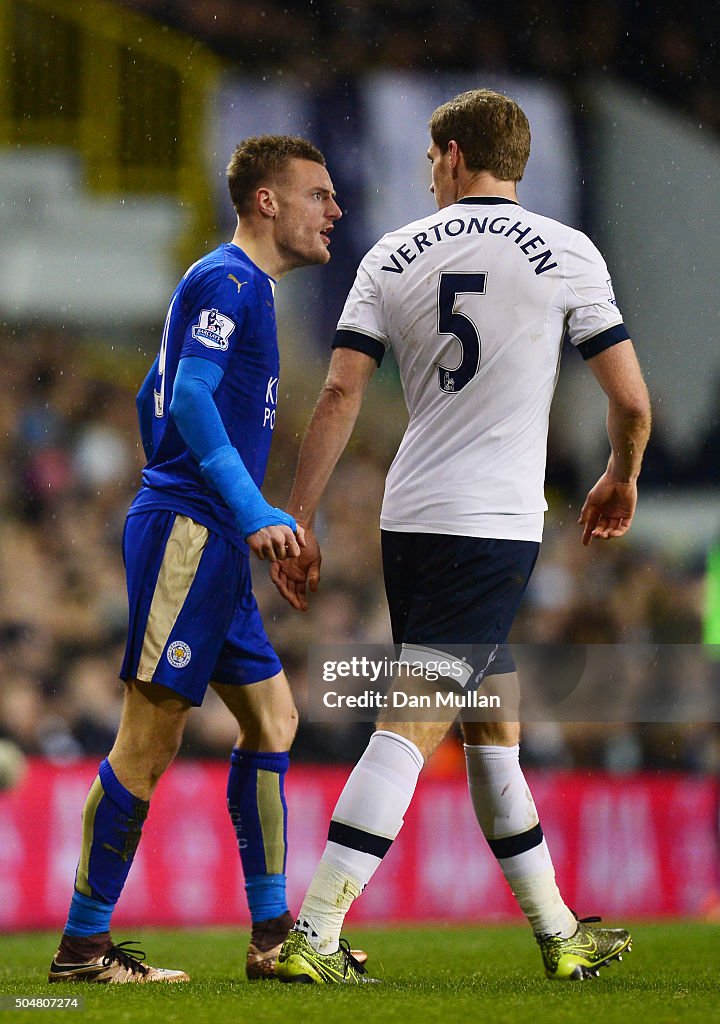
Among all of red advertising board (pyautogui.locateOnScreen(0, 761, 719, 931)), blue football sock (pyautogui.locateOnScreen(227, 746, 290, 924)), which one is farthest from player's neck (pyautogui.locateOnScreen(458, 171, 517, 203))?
red advertising board (pyautogui.locateOnScreen(0, 761, 719, 931))

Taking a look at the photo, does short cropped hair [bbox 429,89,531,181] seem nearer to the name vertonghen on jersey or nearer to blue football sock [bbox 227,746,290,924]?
the name vertonghen on jersey

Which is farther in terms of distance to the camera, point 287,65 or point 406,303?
point 287,65

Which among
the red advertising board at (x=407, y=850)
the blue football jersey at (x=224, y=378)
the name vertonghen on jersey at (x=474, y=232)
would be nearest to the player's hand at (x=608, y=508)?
the name vertonghen on jersey at (x=474, y=232)

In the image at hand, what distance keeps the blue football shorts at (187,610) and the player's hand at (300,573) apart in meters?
0.07

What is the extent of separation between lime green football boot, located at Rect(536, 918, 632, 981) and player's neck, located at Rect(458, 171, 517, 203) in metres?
1.42

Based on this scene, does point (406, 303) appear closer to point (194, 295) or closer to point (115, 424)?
point (194, 295)

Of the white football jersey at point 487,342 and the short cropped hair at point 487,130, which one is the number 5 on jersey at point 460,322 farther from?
the short cropped hair at point 487,130

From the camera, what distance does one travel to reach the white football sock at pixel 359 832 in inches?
97.1

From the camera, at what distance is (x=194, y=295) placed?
2.77 m

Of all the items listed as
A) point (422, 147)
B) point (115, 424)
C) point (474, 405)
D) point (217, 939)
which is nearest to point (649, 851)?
point (217, 939)

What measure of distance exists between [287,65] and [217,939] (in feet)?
26.6

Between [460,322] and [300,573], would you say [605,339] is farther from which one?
[300,573]

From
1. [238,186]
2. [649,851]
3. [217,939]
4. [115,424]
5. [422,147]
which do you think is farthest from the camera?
[422,147]

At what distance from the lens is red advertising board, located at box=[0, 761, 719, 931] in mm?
5438
